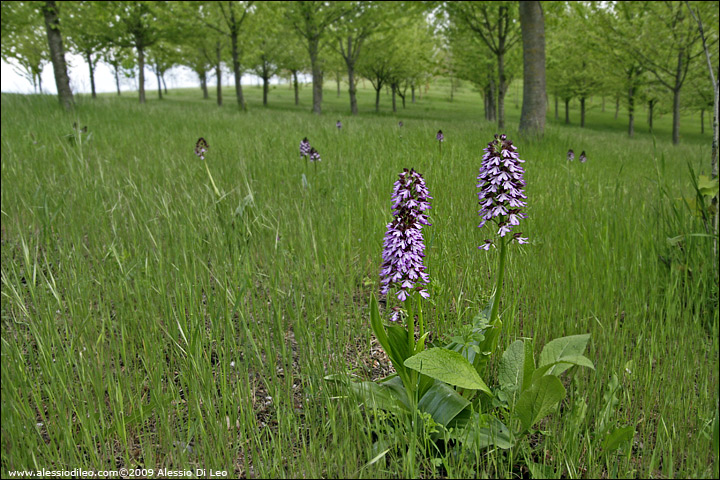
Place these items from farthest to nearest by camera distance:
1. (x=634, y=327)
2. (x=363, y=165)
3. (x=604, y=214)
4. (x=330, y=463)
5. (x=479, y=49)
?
(x=479, y=49)
(x=363, y=165)
(x=604, y=214)
(x=634, y=327)
(x=330, y=463)

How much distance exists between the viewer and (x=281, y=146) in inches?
251

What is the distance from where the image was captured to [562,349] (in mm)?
1621

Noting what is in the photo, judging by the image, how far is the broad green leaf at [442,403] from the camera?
149 cm

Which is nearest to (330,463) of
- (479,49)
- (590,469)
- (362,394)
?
(362,394)

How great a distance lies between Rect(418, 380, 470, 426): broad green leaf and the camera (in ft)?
4.90

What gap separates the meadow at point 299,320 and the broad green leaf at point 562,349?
0.43 feet

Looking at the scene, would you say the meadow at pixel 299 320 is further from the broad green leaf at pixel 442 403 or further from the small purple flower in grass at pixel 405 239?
the small purple flower in grass at pixel 405 239

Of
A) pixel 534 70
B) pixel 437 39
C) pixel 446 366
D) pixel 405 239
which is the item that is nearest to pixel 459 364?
pixel 446 366

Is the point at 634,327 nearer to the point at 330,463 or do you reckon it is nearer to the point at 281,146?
the point at 330,463

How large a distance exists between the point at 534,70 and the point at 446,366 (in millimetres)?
9277

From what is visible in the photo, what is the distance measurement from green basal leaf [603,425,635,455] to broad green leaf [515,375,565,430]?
18cm

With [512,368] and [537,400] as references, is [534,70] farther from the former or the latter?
[537,400]

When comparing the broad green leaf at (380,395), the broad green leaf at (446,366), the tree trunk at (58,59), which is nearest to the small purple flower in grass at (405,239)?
the broad green leaf at (446,366)

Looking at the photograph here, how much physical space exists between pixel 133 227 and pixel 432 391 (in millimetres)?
2561
